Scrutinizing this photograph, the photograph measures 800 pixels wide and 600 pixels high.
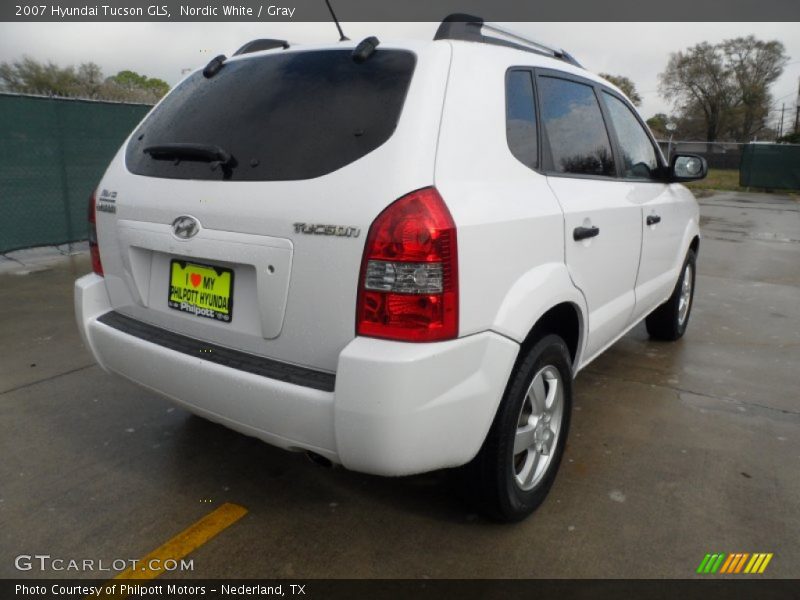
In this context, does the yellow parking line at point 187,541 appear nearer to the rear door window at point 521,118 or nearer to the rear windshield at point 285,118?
the rear windshield at point 285,118

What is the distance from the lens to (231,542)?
2365 mm

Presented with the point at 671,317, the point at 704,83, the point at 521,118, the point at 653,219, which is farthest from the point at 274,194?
the point at 704,83

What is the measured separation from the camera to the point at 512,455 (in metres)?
2.30

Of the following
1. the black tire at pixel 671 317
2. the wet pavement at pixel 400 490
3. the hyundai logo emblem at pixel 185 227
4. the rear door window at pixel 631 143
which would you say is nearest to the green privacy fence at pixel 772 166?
the black tire at pixel 671 317

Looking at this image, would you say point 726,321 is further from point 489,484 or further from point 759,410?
point 489,484

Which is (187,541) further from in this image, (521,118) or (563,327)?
(521,118)

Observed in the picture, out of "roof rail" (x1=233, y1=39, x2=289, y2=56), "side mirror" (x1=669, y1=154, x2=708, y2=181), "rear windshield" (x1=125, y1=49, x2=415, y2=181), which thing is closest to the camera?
"rear windshield" (x1=125, y1=49, x2=415, y2=181)

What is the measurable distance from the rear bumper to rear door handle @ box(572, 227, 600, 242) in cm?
67

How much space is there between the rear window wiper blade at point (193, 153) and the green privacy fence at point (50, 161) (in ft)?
18.4

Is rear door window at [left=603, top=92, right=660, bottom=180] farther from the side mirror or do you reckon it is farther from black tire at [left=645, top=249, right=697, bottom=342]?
black tire at [left=645, top=249, right=697, bottom=342]

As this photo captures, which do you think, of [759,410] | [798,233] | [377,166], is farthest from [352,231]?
[798,233]

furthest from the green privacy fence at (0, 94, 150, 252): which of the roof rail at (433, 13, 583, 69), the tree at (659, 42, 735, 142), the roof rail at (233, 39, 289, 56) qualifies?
the tree at (659, 42, 735, 142)

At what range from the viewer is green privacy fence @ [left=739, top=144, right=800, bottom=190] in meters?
23.2

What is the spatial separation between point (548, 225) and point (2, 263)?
656cm
